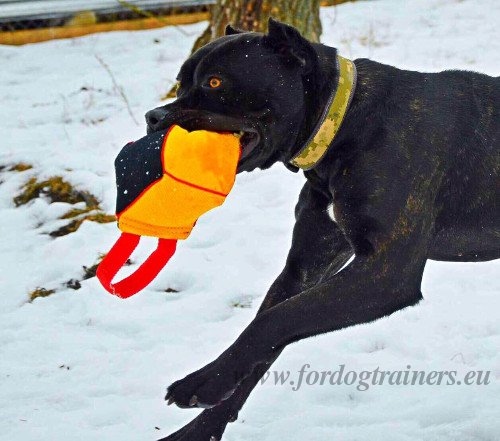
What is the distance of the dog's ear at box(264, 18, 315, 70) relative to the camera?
10.5 ft

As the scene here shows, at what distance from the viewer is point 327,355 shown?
4.00 metres

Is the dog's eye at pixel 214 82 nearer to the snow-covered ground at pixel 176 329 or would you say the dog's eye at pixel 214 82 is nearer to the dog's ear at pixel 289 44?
the dog's ear at pixel 289 44

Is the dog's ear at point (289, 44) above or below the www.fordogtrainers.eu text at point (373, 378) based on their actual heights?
above

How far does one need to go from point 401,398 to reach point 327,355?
0.45 metres

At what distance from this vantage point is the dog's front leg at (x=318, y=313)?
297 centimetres

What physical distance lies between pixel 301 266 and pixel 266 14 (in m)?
3.30

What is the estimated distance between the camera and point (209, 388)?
2.96 metres

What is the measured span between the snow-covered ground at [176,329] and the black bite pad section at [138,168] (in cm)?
Answer: 91

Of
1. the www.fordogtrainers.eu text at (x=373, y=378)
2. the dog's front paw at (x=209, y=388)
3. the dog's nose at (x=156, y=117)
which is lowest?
the www.fordogtrainers.eu text at (x=373, y=378)

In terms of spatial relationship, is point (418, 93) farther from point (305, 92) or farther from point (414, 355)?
point (414, 355)

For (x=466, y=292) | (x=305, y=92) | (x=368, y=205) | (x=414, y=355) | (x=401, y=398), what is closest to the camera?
(x=368, y=205)

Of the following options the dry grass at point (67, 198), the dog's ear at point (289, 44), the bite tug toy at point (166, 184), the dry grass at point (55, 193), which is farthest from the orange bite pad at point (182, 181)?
the dry grass at point (55, 193)

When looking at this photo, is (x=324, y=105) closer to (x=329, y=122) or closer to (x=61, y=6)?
(x=329, y=122)

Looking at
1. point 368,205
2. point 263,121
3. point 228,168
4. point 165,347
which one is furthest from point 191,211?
point 165,347
